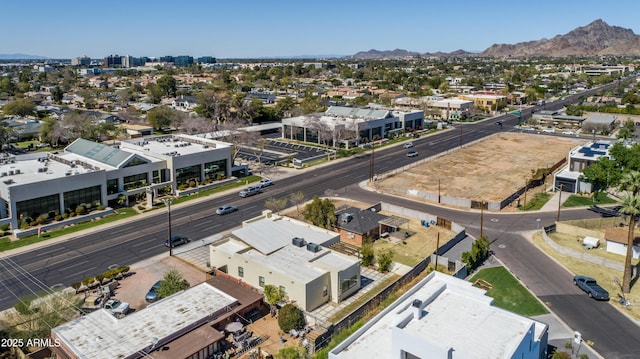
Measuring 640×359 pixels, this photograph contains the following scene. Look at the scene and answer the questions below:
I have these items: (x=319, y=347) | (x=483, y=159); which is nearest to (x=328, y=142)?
(x=483, y=159)

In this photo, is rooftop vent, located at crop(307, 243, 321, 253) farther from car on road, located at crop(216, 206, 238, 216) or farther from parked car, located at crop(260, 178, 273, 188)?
parked car, located at crop(260, 178, 273, 188)

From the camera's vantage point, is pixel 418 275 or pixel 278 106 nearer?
pixel 418 275

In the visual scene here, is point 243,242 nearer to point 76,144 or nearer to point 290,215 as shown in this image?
point 290,215

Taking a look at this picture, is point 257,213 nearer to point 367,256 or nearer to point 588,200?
point 367,256

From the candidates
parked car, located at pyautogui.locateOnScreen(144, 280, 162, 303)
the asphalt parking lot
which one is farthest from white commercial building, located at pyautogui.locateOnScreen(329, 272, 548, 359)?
the asphalt parking lot

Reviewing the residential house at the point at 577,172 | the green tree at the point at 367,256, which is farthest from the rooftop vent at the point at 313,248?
the residential house at the point at 577,172

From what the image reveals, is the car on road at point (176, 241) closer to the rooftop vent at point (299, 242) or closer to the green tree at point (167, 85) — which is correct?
the rooftop vent at point (299, 242)

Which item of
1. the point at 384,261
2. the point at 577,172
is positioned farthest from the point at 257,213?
the point at 577,172
